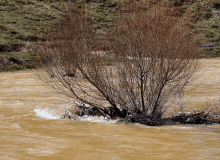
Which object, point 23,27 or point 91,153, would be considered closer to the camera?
point 91,153

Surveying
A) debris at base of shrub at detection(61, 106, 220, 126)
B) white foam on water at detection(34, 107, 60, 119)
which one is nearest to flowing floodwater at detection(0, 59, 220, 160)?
white foam on water at detection(34, 107, 60, 119)

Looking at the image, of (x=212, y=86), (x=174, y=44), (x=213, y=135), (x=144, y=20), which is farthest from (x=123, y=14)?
(x=212, y=86)

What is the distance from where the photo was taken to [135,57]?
821 cm

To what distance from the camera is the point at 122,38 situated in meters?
8.42

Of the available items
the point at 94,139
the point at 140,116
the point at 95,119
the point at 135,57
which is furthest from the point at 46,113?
the point at 135,57

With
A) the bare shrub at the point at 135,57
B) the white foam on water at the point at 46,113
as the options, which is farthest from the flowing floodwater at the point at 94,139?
the bare shrub at the point at 135,57

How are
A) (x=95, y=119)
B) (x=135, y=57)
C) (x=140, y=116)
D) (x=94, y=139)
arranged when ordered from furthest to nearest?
1. (x=95, y=119)
2. (x=140, y=116)
3. (x=135, y=57)
4. (x=94, y=139)

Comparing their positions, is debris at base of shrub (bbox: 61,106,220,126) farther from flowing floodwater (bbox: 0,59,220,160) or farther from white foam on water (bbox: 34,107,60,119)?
white foam on water (bbox: 34,107,60,119)

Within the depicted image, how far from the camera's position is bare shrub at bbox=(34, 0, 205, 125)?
817 cm

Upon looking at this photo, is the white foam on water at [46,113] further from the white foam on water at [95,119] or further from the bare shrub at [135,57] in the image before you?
the bare shrub at [135,57]

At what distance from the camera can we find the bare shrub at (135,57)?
817cm

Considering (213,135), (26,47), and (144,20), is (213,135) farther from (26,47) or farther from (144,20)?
(26,47)

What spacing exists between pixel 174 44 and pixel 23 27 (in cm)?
3859

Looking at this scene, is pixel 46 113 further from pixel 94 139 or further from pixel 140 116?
pixel 94 139
